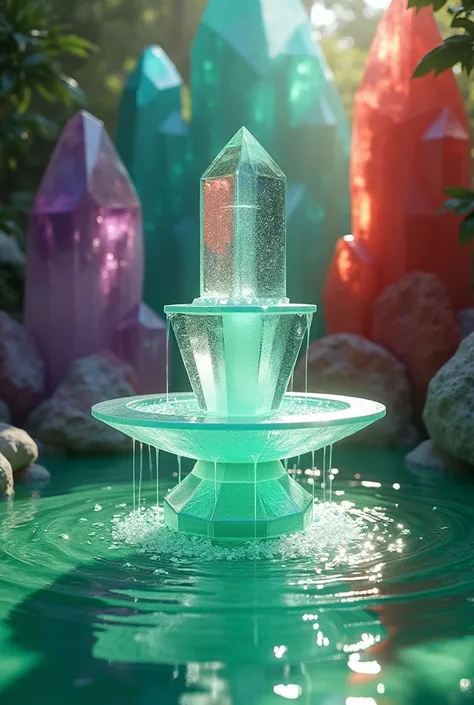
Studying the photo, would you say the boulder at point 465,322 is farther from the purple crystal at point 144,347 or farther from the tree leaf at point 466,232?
the purple crystal at point 144,347

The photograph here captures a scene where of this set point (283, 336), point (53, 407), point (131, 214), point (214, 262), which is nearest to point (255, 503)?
point (283, 336)

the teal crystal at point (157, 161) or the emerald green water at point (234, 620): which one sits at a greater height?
the teal crystal at point (157, 161)

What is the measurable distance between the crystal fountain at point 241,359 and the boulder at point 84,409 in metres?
3.19

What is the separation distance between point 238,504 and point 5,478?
2138mm

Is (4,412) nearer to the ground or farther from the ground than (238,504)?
nearer to the ground

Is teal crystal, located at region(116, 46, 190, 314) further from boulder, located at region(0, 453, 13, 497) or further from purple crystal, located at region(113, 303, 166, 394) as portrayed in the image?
boulder, located at region(0, 453, 13, 497)

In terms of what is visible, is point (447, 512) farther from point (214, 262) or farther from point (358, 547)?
point (214, 262)

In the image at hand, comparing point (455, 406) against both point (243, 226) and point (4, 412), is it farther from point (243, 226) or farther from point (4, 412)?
point (4, 412)

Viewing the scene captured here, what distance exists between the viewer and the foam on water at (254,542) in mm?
5207

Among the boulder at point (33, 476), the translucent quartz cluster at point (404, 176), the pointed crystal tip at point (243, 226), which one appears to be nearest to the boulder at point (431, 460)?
the translucent quartz cluster at point (404, 176)

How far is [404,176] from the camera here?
1083 centimetres

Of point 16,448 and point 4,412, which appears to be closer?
point 16,448

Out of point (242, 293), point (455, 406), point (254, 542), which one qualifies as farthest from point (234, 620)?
point (455, 406)

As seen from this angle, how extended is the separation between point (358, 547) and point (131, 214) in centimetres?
620
